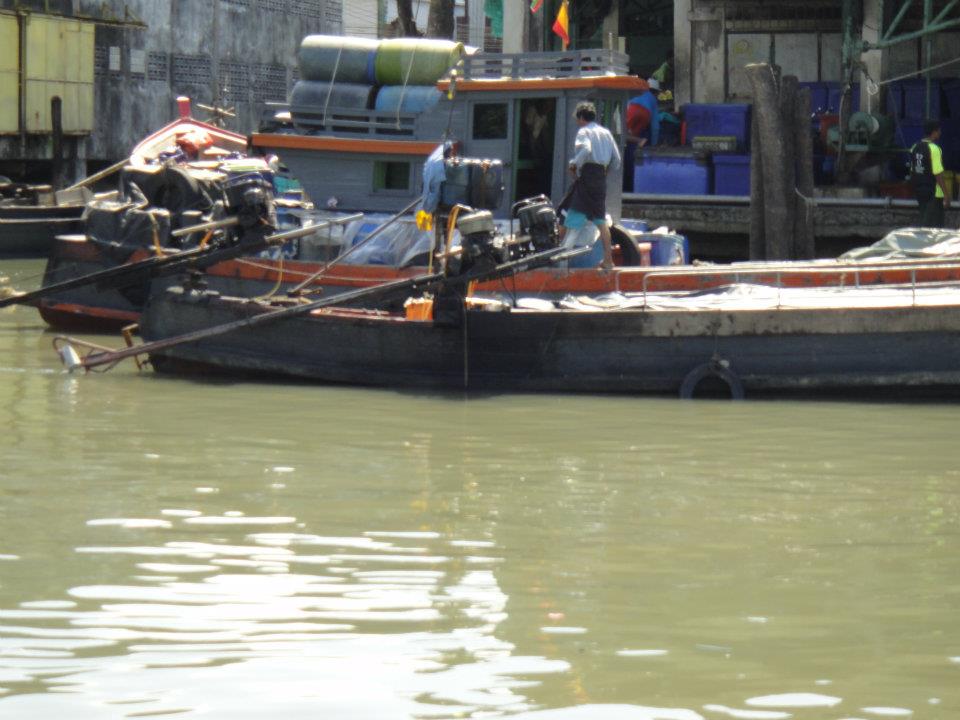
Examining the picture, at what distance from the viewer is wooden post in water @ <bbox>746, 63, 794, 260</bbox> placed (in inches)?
646

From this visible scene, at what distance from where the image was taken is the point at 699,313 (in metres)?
11.0

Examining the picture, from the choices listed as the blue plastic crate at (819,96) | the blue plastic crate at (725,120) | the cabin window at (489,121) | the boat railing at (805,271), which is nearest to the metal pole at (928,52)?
the blue plastic crate at (819,96)

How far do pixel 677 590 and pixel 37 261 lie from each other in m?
18.8

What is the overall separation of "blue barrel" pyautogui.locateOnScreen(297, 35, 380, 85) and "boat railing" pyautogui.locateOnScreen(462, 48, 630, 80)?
1160 mm

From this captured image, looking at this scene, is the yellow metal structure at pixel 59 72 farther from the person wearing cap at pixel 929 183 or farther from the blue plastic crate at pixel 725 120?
the person wearing cap at pixel 929 183

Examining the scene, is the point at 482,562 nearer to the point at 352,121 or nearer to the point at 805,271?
the point at 805,271

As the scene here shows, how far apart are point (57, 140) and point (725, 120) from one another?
14.4 m

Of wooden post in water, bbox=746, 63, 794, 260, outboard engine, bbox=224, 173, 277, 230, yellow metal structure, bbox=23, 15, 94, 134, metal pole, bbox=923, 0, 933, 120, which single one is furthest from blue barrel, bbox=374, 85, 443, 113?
yellow metal structure, bbox=23, 15, 94, 134

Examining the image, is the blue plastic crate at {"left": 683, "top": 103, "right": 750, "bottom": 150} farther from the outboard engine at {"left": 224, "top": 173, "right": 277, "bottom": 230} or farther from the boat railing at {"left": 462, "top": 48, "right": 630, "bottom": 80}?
the outboard engine at {"left": 224, "top": 173, "right": 277, "bottom": 230}

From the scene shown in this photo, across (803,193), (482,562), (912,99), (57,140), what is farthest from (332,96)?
(57,140)

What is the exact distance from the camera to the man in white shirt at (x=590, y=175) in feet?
39.8

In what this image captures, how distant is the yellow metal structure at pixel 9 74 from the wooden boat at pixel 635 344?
60.6ft

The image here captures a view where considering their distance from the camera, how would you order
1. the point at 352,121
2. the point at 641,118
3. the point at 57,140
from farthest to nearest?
the point at 57,140 < the point at 641,118 < the point at 352,121

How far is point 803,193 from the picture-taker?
16.9 metres
